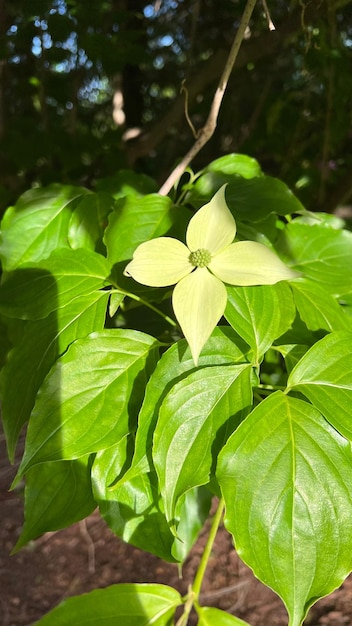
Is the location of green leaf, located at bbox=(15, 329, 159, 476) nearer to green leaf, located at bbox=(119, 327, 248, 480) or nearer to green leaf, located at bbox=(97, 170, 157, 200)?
green leaf, located at bbox=(119, 327, 248, 480)

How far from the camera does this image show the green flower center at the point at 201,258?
16.0 inches

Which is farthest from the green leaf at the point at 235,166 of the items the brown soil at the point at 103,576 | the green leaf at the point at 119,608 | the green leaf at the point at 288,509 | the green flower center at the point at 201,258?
the brown soil at the point at 103,576

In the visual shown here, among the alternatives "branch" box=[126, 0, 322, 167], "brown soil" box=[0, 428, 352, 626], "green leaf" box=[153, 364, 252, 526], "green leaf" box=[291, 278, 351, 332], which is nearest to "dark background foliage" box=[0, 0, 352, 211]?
"branch" box=[126, 0, 322, 167]

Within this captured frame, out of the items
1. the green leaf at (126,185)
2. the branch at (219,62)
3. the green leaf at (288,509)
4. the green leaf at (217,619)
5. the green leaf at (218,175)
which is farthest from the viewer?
the branch at (219,62)

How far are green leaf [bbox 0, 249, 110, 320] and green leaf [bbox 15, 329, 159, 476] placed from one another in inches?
2.6

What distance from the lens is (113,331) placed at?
42cm

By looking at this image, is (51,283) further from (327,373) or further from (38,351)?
(327,373)

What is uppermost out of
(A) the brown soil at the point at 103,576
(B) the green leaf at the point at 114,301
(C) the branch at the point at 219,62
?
(C) the branch at the point at 219,62

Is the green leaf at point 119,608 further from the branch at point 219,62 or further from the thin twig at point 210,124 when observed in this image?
the branch at point 219,62

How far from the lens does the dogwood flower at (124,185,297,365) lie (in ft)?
1.25

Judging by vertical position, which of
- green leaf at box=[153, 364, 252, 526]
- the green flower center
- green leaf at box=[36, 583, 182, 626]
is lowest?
green leaf at box=[36, 583, 182, 626]

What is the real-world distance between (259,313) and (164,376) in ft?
0.28

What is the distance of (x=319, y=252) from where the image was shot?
0.54m

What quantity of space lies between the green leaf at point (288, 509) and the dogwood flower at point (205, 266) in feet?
0.27
